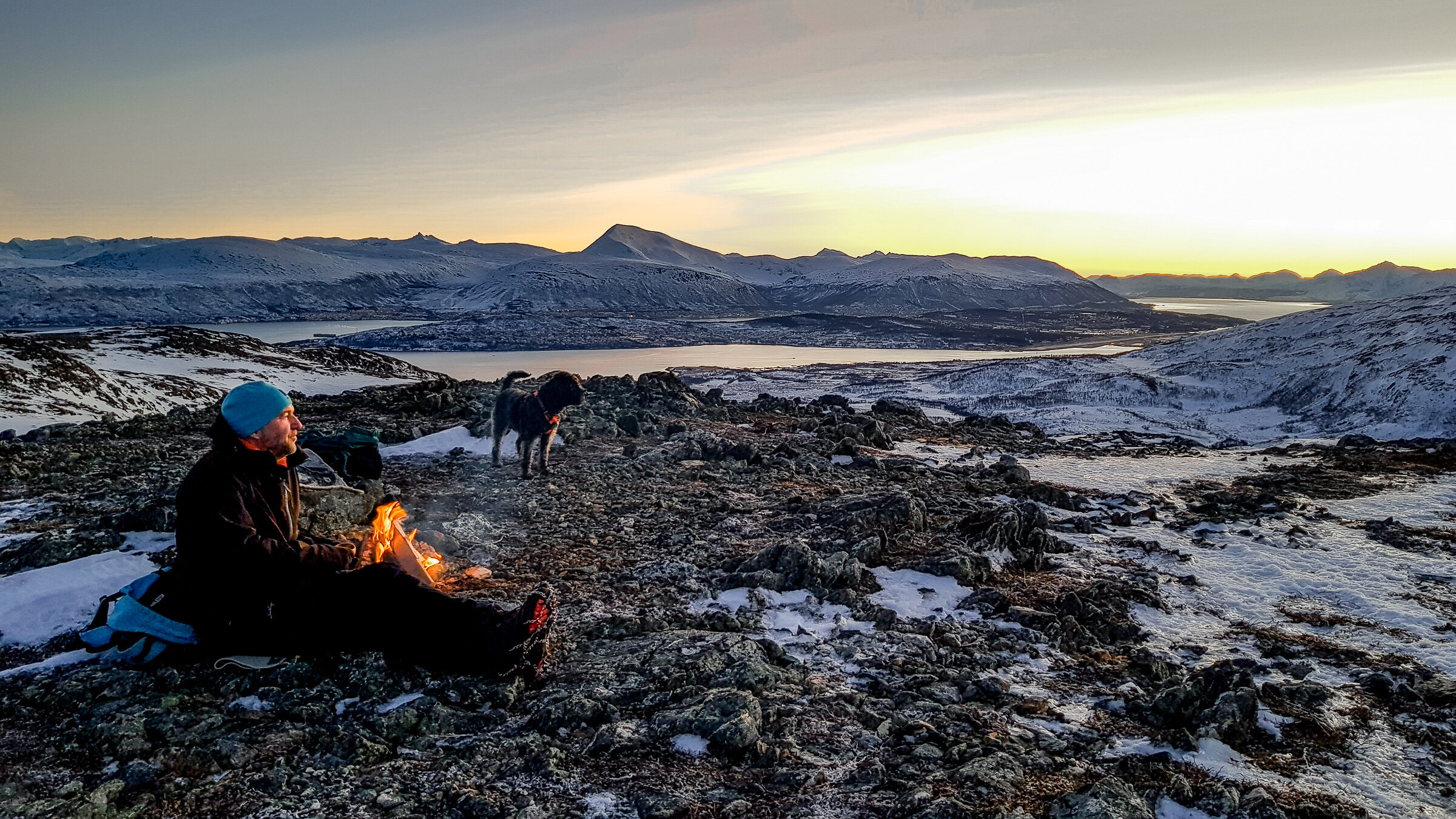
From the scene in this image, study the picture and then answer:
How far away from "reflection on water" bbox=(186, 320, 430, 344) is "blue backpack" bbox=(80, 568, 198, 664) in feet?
277

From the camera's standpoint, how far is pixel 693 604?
607 cm

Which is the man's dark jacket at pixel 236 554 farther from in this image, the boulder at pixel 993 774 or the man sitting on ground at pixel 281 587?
the boulder at pixel 993 774

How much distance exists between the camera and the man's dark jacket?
3.86 meters

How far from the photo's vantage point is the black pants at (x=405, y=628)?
4.12 meters

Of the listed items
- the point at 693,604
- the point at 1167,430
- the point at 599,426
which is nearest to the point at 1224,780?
the point at 693,604

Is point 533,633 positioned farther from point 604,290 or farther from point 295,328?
point 604,290

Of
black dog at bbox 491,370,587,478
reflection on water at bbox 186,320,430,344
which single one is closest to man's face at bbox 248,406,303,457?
black dog at bbox 491,370,587,478

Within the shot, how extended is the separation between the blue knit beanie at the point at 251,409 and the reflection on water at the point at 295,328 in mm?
84772

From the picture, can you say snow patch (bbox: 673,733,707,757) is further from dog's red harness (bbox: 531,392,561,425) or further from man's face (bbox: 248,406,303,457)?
dog's red harness (bbox: 531,392,561,425)

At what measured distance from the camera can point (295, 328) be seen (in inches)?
4063

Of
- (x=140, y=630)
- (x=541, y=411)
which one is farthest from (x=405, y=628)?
(x=541, y=411)

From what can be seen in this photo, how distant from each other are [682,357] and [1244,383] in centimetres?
4340

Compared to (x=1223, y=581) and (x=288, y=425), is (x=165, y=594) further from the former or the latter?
(x=1223, y=581)

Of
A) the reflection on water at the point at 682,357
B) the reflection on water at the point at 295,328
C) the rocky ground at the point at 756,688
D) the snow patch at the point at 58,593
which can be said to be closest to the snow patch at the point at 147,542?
the rocky ground at the point at 756,688
